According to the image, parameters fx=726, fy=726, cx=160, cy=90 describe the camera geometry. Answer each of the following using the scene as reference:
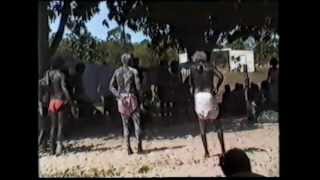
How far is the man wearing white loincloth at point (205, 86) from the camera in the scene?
5.53 meters

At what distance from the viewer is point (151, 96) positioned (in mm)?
5555

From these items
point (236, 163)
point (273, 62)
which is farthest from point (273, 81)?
point (236, 163)

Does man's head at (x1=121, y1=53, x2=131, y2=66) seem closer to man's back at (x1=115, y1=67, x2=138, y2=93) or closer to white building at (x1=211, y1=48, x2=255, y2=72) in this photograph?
man's back at (x1=115, y1=67, x2=138, y2=93)

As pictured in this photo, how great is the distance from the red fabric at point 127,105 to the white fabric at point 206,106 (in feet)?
1.56

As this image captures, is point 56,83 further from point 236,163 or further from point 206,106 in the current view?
point 236,163

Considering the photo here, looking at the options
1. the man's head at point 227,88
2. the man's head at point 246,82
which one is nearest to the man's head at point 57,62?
the man's head at point 227,88

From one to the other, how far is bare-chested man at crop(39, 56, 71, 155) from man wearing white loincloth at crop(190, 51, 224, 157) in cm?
98

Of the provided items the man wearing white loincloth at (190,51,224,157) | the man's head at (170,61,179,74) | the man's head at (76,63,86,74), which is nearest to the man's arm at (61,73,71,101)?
the man's head at (76,63,86,74)

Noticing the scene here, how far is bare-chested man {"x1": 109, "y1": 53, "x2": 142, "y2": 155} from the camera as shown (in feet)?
18.1
